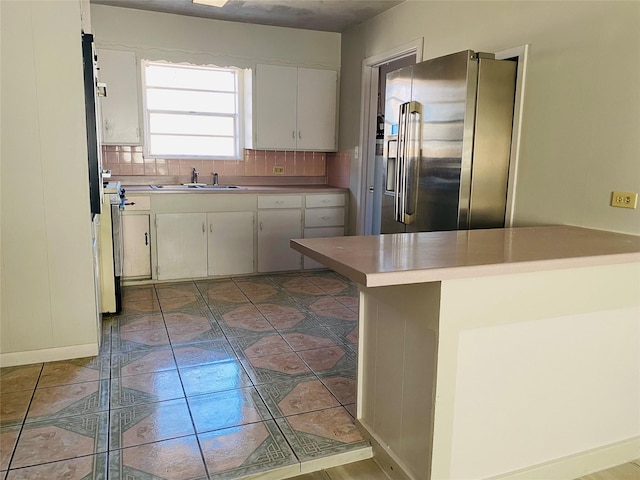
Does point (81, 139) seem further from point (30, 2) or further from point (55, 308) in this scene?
point (55, 308)

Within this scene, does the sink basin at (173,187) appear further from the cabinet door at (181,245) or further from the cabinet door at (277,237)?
the cabinet door at (277,237)

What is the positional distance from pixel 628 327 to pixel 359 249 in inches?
47.7

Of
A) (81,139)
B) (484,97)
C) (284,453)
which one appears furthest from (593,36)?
(81,139)

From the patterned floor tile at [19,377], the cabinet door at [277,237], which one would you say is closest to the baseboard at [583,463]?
the patterned floor tile at [19,377]

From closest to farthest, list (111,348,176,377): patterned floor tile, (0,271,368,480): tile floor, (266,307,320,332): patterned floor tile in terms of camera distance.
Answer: (0,271,368,480): tile floor
(111,348,176,377): patterned floor tile
(266,307,320,332): patterned floor tile

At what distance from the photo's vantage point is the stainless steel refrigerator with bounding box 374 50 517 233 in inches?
111

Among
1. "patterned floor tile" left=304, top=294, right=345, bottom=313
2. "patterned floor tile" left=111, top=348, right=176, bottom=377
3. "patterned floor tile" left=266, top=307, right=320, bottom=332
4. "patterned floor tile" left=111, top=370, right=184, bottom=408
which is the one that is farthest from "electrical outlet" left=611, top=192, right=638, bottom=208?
"patterned floor tile" left=111, top=348, right=176, bottom=377

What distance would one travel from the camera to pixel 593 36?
2.45 meters

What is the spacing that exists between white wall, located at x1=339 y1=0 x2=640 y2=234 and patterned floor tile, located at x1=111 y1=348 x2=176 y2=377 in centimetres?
228

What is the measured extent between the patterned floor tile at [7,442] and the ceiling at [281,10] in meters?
3.53

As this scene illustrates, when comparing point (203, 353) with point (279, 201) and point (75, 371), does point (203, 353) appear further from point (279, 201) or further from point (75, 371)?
point (279, 201)

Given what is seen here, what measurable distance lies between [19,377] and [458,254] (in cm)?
240

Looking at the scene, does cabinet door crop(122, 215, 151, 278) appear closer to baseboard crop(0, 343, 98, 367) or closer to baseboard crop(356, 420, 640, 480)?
baseboard crop(0, 343, 98, 367)

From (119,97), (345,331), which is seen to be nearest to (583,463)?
(345,331)
